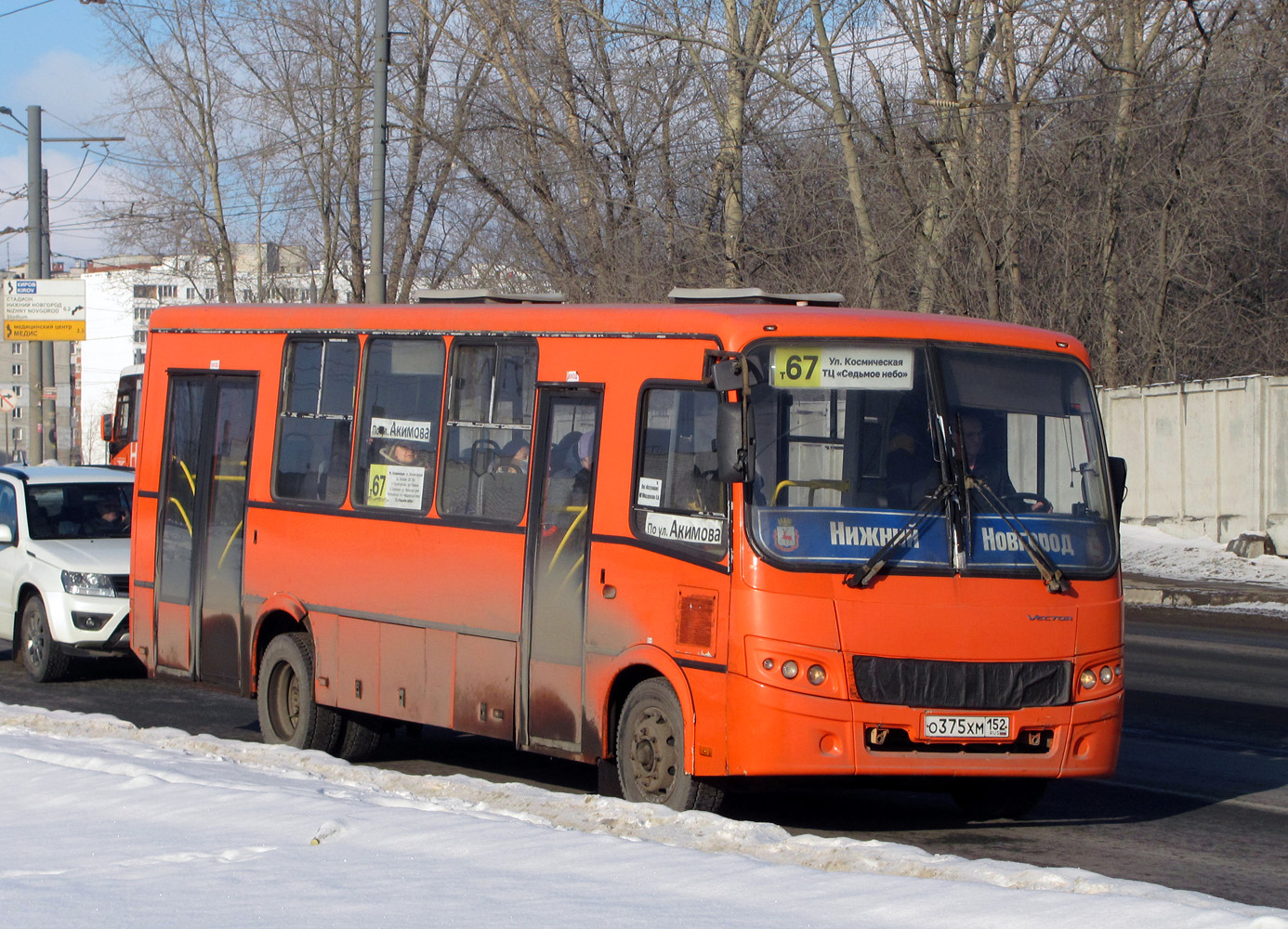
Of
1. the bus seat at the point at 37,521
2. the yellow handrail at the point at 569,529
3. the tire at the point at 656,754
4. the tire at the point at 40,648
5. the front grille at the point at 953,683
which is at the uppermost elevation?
the yellow handrail at the point at 569,529

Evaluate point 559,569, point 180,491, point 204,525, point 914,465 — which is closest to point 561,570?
point 559,569

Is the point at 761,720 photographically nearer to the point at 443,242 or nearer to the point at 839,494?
the point at 839,494

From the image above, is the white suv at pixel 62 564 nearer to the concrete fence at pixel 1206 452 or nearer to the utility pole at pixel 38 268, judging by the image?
the concrete fence at pixel 1206 452

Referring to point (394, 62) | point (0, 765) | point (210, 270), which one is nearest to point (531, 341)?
point (0, 765)

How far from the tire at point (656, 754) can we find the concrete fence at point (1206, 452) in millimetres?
18048

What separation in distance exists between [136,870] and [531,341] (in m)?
3.83

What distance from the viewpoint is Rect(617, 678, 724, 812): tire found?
7.62m

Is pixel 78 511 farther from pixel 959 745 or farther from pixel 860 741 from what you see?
pixel 959 745

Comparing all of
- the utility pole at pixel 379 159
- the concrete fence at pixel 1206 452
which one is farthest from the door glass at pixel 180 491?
the concrete fence at pixel 1206 452

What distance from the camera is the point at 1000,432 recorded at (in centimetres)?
781

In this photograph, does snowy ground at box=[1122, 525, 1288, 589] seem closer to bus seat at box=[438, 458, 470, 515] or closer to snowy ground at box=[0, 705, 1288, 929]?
bus seat at box=[438, 458, 470, 515]

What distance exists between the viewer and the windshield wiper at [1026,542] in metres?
7.61

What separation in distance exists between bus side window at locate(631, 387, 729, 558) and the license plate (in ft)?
3.98

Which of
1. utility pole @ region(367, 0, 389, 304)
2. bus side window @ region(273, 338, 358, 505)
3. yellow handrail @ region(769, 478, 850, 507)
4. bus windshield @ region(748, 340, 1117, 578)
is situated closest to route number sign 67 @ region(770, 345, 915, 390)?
bus windshield @ region(748, 340, 1117, 578)
